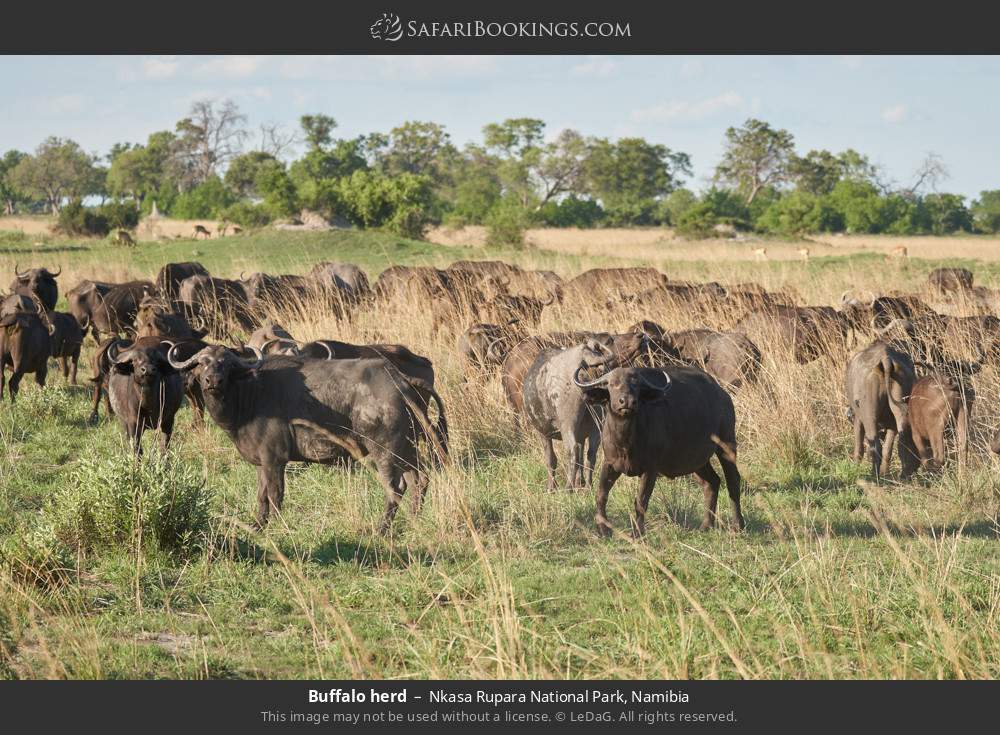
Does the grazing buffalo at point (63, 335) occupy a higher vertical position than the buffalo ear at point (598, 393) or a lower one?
higher

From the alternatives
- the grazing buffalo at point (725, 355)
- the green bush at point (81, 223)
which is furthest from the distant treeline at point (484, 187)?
the grazing buffalo at point (725, 355)

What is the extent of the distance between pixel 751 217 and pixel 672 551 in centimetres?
6659

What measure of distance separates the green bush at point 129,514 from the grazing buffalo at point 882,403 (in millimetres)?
5995

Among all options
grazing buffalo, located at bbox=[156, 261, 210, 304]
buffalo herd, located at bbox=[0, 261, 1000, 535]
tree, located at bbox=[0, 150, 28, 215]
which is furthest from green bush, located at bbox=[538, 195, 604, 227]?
buffalo herd, located at bbox=[0, 261, 1000, 535]

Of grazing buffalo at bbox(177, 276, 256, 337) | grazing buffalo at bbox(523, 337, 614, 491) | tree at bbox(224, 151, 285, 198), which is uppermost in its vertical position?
tree at bbox(224, 151, 285, 198)

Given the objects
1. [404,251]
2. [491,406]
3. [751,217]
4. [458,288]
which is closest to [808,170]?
[751,217]

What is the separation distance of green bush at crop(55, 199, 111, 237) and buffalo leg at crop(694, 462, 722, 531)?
138 ft

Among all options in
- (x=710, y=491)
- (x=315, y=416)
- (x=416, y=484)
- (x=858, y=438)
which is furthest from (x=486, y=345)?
(x=710, y=491)

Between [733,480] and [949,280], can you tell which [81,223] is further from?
[733,480]

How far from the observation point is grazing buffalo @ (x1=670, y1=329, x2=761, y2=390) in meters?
11.7

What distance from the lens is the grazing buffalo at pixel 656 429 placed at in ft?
24.8

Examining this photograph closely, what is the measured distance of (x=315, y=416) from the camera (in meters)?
8.24

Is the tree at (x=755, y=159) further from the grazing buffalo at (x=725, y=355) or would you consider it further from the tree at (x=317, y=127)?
the grazing buffalo at (x=725, y=355)

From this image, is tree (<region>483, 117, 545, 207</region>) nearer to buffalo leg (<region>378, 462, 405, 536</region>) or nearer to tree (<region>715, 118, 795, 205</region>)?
tree (<region>715, 118, 795, 205</region>)
